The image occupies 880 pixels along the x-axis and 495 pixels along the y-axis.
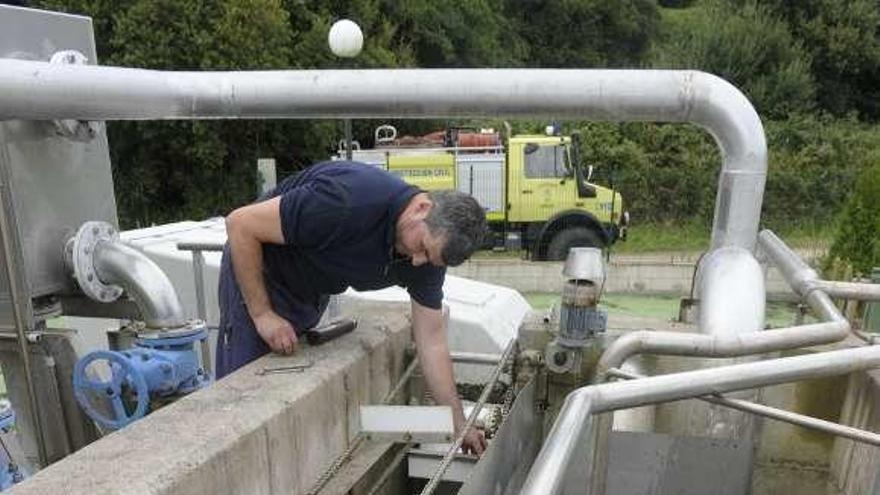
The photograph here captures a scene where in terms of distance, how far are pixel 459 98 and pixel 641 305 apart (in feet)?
26.6

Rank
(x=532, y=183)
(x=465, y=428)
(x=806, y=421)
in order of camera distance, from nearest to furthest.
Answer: (x=806, y=421), (x=465, y=428), (x=532, y=183)

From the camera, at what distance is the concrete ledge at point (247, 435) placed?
1.58 metres

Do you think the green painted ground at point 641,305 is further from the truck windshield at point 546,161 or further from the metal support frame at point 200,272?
the metal support frame at point 200,272

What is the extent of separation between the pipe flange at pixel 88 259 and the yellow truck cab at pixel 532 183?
28.5ft

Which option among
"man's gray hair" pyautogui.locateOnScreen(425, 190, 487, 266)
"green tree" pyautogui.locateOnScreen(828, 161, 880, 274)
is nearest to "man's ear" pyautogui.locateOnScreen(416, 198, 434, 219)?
"man's gray hair" pyautogui.locateOnScreen(425, 190, 487, 266)

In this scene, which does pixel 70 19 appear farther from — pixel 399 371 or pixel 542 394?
pixel 542 394

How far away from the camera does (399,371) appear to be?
110 inches

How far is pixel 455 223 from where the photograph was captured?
2.15 meters

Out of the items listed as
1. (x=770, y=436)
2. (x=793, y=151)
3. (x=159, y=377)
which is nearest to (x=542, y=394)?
(x=770, y=436)

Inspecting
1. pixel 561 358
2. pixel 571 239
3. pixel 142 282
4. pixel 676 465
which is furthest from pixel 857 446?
pixel 571 239

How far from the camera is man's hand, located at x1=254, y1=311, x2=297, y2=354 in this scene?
235 centimetres

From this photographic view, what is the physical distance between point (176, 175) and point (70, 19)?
13823 millimetres

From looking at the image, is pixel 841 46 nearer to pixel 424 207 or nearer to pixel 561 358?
pixel 561 358

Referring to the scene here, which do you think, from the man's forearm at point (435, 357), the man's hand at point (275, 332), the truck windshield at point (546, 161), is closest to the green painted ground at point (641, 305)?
the truck windshield at point (546, 161)
